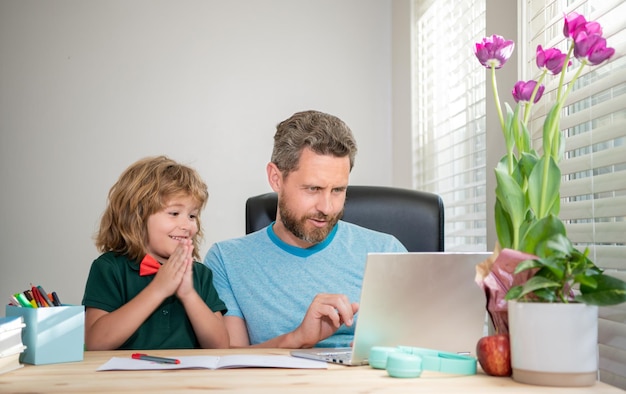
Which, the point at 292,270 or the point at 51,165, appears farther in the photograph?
the point at 51,165

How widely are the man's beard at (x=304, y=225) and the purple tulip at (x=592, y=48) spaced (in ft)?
3.01

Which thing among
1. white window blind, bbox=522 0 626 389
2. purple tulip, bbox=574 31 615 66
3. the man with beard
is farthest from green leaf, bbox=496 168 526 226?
the man with beard

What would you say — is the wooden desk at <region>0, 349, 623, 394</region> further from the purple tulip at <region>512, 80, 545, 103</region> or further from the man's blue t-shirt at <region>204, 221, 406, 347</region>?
the man's blue t-shirt at <region>204, 221, 406, 347</region>

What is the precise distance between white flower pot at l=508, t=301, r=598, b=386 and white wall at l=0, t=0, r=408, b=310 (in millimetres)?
2363

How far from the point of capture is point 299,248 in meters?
1.99

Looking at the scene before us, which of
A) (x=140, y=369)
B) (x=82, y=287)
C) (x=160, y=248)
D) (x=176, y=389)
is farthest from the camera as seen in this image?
(x=82, y=287)

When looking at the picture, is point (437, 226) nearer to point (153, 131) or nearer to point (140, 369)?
point (140, 369)

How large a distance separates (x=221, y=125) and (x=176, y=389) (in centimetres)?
242

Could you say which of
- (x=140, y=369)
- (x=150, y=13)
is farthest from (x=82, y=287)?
(x=140, y=369)

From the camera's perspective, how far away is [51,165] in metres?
3.23

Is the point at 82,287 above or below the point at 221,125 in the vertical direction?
below

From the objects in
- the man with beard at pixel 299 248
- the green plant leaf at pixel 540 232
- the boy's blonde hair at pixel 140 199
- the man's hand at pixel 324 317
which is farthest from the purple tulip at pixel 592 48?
the boy's blonde hair at pixel 140 199

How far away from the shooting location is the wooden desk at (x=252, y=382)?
1.01 meters

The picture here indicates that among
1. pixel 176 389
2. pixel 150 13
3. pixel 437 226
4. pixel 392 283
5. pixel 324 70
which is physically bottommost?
pixel 176 389
